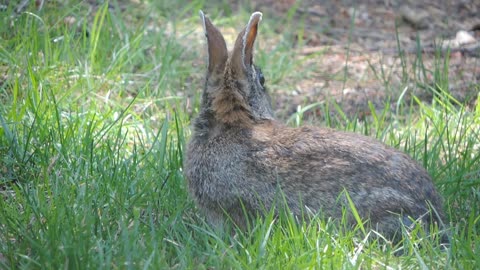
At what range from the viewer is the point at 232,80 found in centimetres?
444

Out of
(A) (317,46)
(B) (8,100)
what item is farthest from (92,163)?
(A) (317,46)

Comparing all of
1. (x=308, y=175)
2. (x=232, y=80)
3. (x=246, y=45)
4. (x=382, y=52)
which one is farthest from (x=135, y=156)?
(x=382, y=52)

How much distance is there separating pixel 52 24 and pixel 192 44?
1.41m

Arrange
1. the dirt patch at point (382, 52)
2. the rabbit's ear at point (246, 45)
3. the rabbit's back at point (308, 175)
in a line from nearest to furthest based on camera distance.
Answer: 1. the rabbit's back at point (308, 175)
2. the rabbit's ear at point (246, 45)
3. the dirt patch at point (382, 52)

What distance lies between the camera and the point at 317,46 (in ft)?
25.8

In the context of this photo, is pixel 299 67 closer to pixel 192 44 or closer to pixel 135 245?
pixel 192 44

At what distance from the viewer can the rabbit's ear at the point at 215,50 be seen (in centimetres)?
446

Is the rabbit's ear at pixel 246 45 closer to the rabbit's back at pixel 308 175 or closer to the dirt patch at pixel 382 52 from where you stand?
the rabbit's back at pixel 308 175

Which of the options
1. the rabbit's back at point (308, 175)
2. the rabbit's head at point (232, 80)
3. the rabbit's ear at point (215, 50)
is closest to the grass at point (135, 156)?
the rabbit's back at point (308, 175)

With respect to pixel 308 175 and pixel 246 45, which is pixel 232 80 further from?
pixel 308 175

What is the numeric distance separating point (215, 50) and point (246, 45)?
0.16m

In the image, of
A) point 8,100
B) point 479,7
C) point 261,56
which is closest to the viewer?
point 8,100

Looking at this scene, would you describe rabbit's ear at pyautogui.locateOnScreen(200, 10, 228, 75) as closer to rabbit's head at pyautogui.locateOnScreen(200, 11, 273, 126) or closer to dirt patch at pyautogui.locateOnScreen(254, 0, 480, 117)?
rabbit's head at pyautogui.locateOnScreen(200, 11, 273, 126)

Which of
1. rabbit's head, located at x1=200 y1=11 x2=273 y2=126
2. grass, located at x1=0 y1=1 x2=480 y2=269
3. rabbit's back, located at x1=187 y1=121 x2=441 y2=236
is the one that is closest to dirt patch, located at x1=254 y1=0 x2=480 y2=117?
grass, located at x1=0 y1=1 x2=480 y2=269
